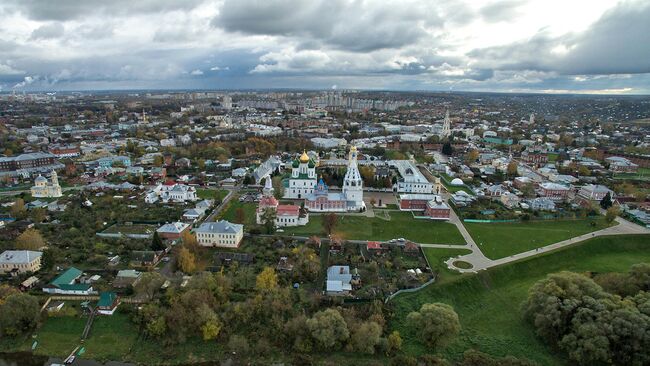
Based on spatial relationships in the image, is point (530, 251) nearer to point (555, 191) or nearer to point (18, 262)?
point (555, 191)

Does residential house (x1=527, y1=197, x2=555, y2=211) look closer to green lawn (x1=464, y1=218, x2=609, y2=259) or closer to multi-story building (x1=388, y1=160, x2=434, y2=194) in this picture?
green lawn (x1=464, y1=218, x2=609, y2=259)

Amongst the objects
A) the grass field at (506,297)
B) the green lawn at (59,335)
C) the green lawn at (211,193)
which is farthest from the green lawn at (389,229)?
the green lawn at (59,335)

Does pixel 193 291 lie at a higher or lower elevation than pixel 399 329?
higher

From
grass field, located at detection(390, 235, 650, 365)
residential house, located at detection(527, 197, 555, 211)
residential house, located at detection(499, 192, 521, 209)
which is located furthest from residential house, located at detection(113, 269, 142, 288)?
residential house, located at detection(527, 197, 555, 211)

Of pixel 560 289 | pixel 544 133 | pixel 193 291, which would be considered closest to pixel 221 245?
pixel 193 291

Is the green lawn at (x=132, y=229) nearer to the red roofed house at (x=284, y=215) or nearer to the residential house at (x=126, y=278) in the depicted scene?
the residential house at (x=126, y=278)

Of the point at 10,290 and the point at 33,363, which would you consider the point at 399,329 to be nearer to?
the point at 33,363
